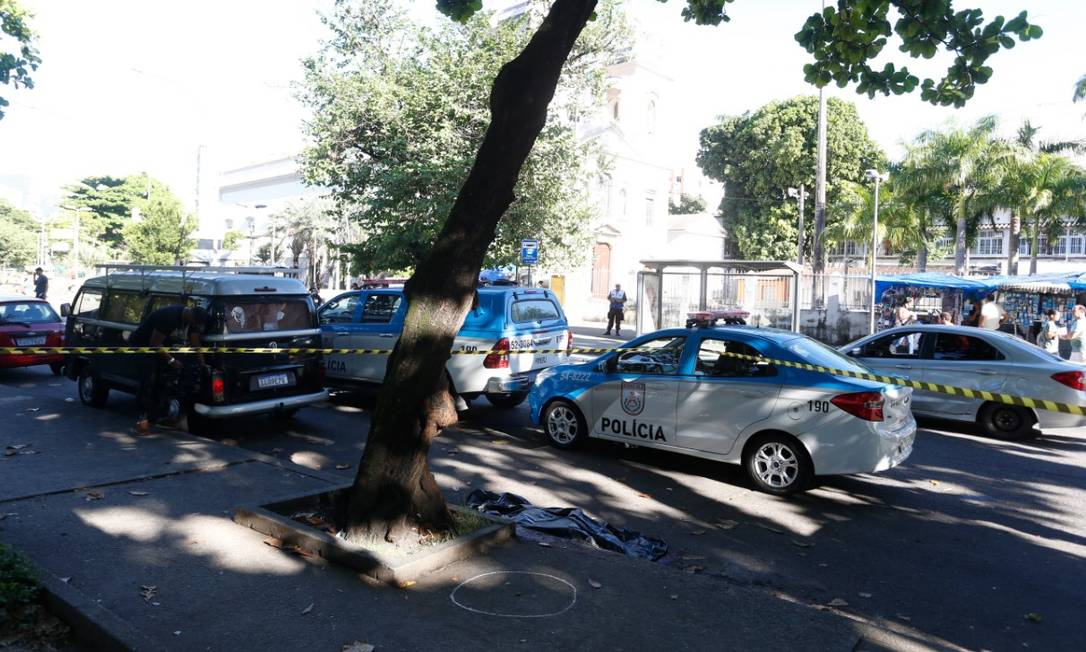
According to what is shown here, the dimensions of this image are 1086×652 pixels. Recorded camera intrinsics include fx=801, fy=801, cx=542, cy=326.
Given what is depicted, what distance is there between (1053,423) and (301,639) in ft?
32.1

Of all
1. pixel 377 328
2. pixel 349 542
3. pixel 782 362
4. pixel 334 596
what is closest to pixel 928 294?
pixel 377 328

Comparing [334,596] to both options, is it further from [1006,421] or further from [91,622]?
[1006,421]

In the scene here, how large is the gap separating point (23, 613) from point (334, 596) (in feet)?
5.10

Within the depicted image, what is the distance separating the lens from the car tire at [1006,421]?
10.3m

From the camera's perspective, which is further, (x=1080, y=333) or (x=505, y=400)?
(x=1080, y=333)

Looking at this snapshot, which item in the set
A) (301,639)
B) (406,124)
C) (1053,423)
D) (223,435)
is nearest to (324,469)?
(223,435)

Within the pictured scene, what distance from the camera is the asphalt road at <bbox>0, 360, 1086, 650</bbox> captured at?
16.6 feet

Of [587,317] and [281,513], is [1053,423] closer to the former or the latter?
[281,513]

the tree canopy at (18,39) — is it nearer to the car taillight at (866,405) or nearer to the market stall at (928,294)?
the car taillight at (866,405)

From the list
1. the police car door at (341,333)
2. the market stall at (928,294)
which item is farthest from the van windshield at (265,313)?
the market stall at (928,294)

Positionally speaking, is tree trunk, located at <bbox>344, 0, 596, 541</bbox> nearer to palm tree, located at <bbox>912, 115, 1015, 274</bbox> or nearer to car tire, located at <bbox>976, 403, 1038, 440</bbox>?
car tire, located at <bbox>976, 403, 1038, 440</bbox>

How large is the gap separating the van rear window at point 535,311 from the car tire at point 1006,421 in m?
5.85

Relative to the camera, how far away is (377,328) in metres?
11.3

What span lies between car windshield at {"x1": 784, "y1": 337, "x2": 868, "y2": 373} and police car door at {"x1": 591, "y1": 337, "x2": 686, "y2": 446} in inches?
44.4
